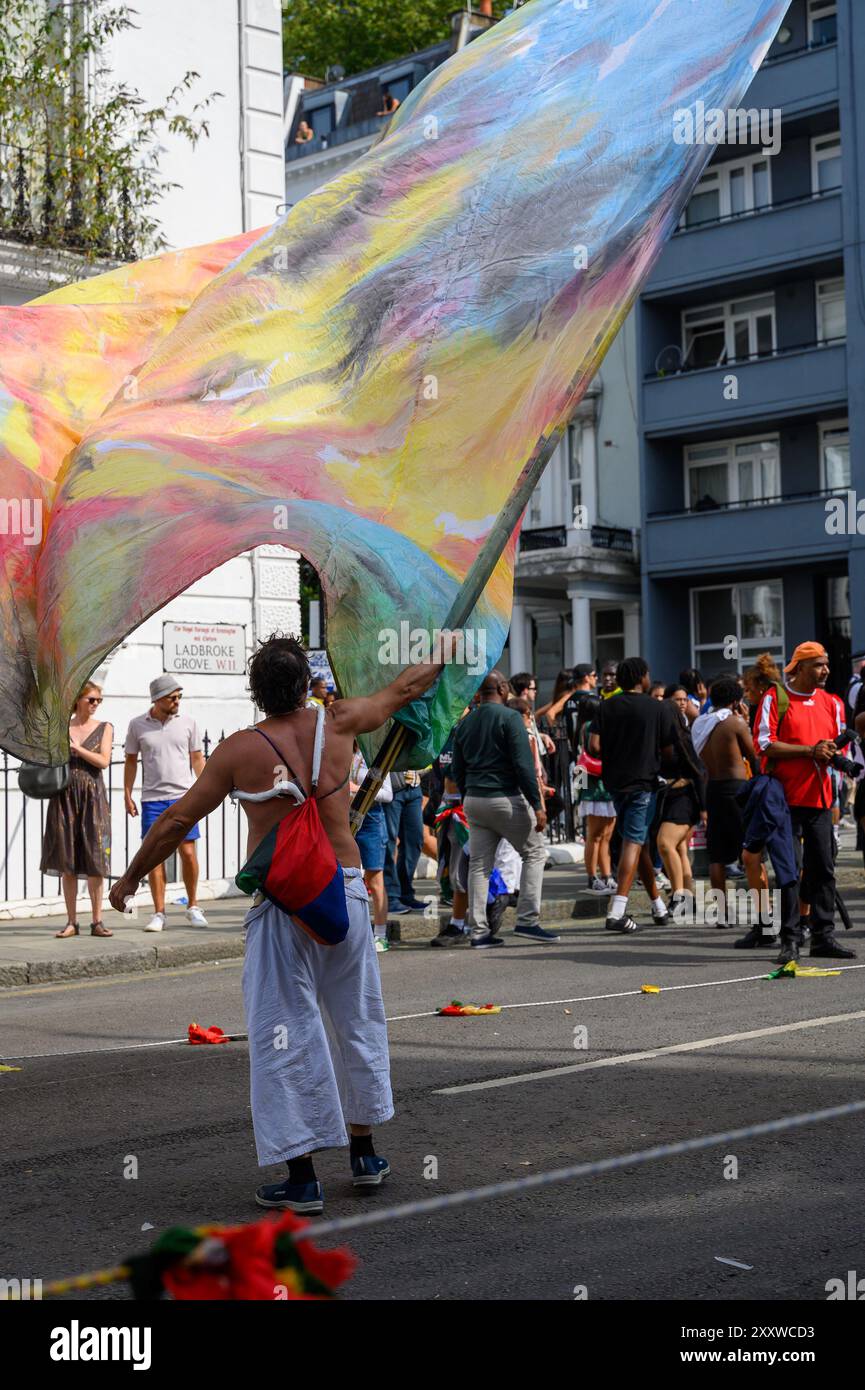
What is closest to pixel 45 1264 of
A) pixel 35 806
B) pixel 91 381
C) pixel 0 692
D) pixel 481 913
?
pixel 0 692

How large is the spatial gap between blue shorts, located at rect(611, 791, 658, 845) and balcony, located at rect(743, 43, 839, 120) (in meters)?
25.1

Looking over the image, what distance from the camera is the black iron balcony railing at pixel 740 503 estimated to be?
36.1 metres

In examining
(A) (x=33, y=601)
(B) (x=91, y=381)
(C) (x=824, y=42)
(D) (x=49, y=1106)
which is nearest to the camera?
(A) (x=33, y=601)

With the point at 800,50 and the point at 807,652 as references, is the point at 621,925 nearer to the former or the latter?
the point at 807,652

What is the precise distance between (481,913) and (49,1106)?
606 cm

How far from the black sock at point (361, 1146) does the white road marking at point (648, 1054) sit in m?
1.55

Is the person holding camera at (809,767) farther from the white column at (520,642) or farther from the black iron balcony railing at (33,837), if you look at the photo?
the white column at (520,642)

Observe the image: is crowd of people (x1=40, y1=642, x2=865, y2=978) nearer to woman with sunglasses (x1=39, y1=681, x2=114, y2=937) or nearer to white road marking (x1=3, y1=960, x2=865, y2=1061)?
woman with sunglasses (x1=39, y1=681, x2=114, y2=937)

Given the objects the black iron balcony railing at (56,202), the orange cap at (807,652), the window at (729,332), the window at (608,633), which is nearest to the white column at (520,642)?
the window at (608,633)

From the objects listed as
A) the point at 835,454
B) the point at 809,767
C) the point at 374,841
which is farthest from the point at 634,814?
the point at 835,454

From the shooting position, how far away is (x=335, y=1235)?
541cm

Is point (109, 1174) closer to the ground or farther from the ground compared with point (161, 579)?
closer to the ground

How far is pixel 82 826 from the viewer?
13922 millimetres
